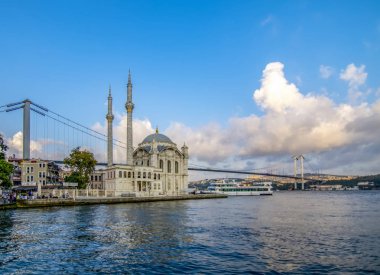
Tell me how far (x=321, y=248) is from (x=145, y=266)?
10.5 meters

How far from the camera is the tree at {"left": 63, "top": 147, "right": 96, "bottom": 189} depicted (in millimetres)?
76750

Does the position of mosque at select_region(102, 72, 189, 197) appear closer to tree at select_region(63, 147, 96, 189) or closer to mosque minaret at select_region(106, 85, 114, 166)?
mosque minaret at select_region(106, 85, 114, 166)

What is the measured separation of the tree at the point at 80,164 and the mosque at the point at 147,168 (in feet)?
19.8

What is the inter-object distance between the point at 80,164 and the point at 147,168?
20.0 m

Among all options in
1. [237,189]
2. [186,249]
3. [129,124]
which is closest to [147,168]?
[129,124]

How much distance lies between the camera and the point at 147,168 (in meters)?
93.2

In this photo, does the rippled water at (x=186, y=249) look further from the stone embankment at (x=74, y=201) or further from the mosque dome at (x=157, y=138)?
→ the mosque dome at (x=157, y=138)

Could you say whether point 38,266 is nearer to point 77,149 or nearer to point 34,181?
point 77,149

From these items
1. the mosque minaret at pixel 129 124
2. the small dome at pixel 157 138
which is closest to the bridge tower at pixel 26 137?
the mosque minaret at pixel 129 124

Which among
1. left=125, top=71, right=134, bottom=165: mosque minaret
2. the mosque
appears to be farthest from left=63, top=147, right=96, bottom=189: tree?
left=125, top=71, right=134, bottom=165: mosque minaret

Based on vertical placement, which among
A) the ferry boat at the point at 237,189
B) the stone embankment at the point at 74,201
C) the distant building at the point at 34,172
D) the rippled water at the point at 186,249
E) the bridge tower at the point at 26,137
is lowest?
the ferry boat at the point at 237,189

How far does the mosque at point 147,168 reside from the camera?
86.6 meters

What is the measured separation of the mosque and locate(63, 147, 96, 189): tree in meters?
6.04

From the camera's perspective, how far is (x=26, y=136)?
293 feet
